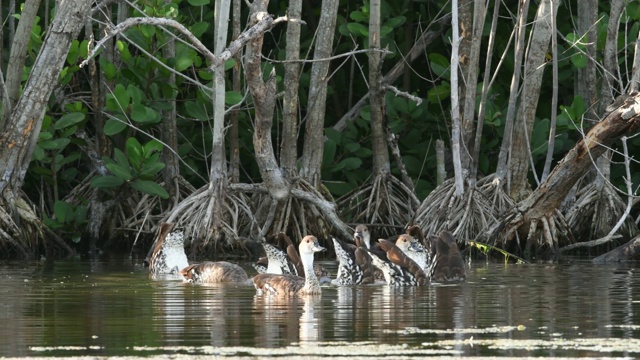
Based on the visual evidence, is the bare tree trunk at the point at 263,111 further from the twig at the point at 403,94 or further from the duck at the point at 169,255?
the duck at the point at 169,255

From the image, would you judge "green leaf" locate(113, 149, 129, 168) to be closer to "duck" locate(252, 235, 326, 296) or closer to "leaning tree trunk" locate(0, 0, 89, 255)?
"leaning tree trunk" locate(0, 0, 89, 255)

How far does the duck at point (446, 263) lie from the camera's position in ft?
40.1

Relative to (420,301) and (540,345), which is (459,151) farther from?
(540,345)

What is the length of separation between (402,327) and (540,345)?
1.10 m

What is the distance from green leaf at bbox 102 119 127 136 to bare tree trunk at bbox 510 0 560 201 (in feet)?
14.0

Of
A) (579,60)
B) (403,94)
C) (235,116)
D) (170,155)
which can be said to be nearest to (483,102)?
(403,94)

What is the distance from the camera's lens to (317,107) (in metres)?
16.7

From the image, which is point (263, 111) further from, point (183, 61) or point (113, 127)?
point (113, 127)

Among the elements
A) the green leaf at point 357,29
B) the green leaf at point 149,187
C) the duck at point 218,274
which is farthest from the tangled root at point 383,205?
the duck at point 218,274

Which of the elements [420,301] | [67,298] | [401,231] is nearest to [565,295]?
[420,301]

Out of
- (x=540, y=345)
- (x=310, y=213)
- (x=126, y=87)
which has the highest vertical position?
(x=126, y=87)

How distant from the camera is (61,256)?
52.5 ft

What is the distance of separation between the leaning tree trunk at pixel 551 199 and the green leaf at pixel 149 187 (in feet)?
11.2

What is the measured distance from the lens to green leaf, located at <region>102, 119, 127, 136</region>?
16.1 meters
